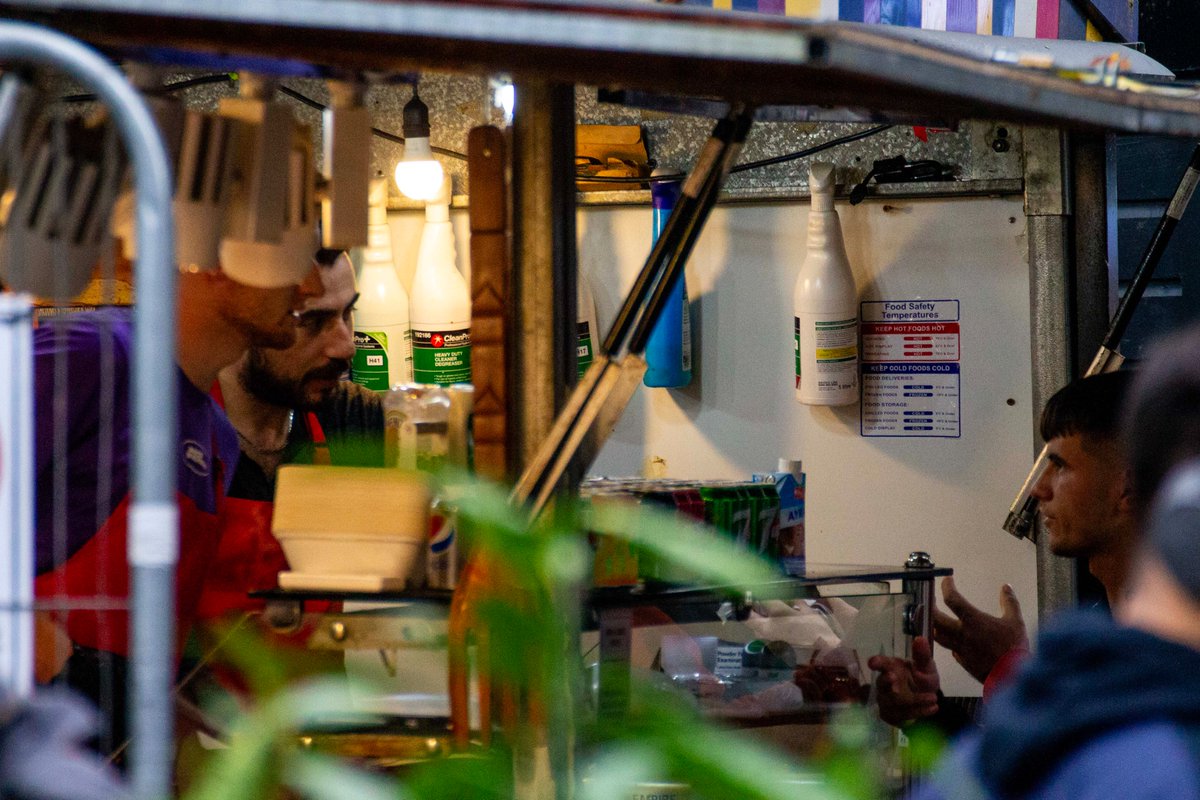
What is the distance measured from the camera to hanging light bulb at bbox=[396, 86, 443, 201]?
3.28 meters

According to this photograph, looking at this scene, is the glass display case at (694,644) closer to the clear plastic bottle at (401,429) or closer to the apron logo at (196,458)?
the clear plastic bottle at (401,429)

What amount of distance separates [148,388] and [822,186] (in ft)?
8.80

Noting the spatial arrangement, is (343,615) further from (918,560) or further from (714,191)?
(918,560)

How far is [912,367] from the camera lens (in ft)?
11.8

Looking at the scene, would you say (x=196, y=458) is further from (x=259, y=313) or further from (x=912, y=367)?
(x=912, y=367)

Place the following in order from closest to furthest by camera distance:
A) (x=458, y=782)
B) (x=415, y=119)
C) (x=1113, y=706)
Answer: (x=458, y=782) → (x=1113, y=706) → (x=415, y=119)

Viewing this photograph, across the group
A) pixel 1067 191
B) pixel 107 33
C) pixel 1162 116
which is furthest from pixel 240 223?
pixel 1067 191

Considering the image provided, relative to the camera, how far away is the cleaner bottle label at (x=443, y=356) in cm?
359

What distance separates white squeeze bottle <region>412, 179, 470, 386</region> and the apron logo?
100cm

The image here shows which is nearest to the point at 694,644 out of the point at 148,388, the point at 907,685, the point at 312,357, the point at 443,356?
the point at 907,685

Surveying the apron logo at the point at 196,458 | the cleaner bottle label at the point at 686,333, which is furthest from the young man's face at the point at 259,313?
the cleaner bottle label at the point at 686,333

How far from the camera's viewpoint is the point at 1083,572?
11.4ft

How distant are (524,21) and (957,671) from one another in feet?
9.05

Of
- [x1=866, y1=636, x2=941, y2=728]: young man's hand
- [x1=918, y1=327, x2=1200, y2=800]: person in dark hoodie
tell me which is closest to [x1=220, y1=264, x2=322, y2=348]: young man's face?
[x1=866, y1=636, x2=941, y2=728]: young man's hand
